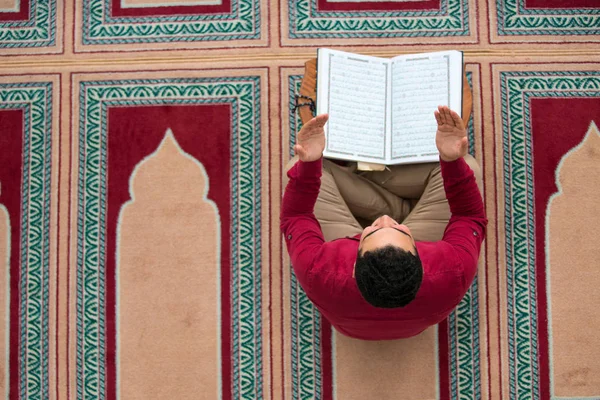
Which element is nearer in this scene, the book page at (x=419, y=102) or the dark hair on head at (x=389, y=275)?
the dark hair on head at (x=389, y=275)

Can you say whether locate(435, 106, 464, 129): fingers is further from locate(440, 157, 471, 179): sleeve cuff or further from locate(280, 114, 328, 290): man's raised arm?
locate(280, 114, 328, 290): man's raised arm

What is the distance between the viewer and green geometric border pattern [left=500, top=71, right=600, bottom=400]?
1901 mm

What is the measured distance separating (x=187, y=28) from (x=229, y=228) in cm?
63

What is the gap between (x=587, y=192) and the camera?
6.30ft

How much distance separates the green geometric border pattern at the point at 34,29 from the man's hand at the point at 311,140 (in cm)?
100

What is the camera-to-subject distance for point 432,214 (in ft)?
5.66

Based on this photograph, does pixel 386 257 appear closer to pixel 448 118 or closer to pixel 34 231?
pixel 448 118

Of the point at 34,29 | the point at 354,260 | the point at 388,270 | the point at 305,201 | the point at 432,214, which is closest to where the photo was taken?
the point at 388,270

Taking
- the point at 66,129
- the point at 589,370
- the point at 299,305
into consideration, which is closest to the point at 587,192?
the point at 589,370

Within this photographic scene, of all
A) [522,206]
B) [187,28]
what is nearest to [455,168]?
[522,206]

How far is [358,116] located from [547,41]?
69 centimetres

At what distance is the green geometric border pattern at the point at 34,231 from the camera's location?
1933 mm

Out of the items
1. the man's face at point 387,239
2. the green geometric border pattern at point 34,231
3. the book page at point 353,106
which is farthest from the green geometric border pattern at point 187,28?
the man's face at point 387,239

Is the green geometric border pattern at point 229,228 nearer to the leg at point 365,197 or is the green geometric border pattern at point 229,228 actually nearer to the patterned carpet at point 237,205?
the patterned carpet at point 237,205
